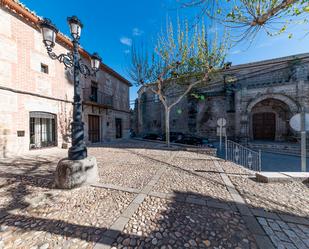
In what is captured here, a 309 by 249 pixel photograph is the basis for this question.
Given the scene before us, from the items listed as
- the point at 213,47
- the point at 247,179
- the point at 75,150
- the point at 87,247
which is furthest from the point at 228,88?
the point at 87,247

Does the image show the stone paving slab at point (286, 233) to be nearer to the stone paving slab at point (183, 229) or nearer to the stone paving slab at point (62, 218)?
the stone paving slab at point (183, 229)

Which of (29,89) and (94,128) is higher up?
(29,89)

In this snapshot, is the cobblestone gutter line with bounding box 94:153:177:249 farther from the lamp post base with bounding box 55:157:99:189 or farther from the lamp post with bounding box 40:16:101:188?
the lamp post with bounding box 40:16:101:188

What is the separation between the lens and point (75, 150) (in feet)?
11.4

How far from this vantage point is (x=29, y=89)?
736 cm

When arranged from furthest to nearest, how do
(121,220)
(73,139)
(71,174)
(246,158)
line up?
(246,158), (73,139), (71,174), (121,220)

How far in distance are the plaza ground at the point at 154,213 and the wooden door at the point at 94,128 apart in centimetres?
776

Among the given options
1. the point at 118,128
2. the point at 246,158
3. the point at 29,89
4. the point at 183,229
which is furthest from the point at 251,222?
the point at 118,128

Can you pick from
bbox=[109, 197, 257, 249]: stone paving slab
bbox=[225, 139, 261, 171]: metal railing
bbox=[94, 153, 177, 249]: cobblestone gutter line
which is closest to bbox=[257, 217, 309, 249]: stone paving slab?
bbox=[109, 197, 257, 249]: stone paving slab

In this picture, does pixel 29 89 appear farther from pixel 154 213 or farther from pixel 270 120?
pixel 270 120

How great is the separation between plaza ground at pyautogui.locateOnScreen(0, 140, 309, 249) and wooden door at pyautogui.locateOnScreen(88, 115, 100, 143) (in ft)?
25.5

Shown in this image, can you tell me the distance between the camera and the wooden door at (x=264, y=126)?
14.4 meters

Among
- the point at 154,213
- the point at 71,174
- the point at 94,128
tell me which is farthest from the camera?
the point at 94,128

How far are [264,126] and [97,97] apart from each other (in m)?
16.7
